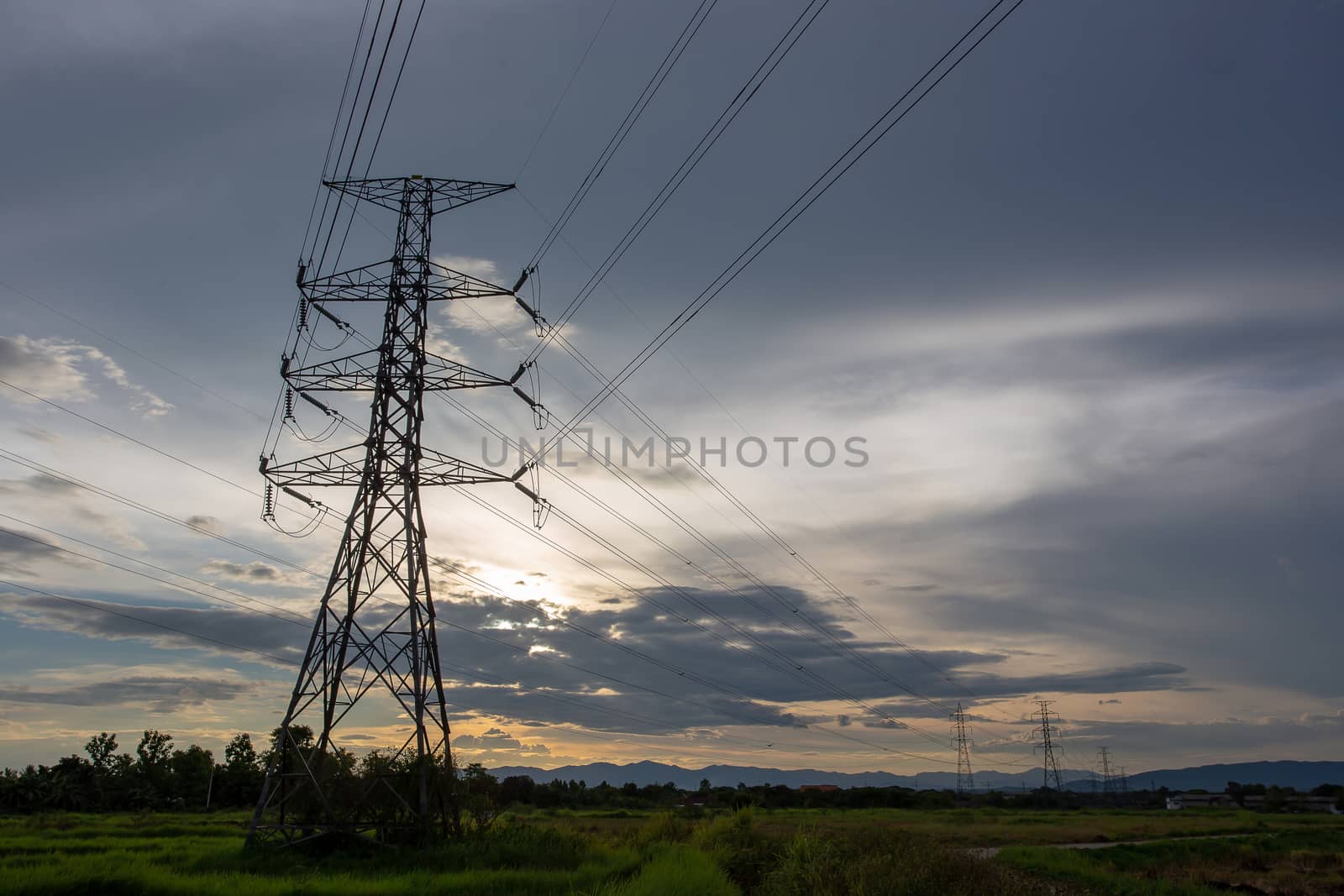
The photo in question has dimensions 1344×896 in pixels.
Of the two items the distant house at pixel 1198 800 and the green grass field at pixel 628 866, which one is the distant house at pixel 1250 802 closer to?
the distant house at pixel 1198 800

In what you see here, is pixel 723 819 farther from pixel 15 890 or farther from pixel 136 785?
pixel 136 785

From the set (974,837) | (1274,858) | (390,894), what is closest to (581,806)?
(974,837)

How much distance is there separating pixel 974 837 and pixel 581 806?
5399cm

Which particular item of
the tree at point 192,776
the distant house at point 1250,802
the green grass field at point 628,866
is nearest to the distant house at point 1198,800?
the distant house at point 1250,802

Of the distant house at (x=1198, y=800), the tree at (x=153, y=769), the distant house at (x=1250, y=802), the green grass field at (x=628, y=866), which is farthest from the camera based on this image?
the distant house at (x=1198, y=800)

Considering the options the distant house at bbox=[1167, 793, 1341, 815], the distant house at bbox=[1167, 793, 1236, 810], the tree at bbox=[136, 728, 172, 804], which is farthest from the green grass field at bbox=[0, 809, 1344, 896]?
the distant house at bbox=[1167, 793, 1236, 810]

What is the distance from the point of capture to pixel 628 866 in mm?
27672

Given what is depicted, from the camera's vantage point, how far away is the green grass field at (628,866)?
22000mm

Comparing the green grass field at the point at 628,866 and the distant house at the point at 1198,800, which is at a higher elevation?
the green grass field at the point at 628,866

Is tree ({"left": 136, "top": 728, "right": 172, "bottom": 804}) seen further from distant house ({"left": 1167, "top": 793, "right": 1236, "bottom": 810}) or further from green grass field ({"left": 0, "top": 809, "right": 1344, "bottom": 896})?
distant house ({"left": 1167, "top": 793, "right": 1236, "bottom": 810})

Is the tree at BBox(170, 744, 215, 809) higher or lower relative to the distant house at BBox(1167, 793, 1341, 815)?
higher

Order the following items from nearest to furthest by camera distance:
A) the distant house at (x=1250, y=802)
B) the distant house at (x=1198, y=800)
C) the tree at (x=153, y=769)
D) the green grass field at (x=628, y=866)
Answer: the green grass field at (x=628, y=866)
the tree at (x=153, y=769)
the distant house at (x=1250, y=802)
the distant house at (x=1198, y=800)

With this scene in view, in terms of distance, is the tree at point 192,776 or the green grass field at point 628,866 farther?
the tree at point 192,776

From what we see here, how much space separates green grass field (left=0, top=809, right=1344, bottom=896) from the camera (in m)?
22.0
